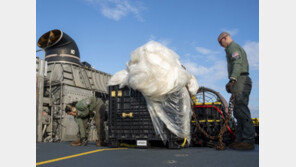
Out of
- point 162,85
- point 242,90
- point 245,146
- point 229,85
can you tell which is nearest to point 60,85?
point 162,85

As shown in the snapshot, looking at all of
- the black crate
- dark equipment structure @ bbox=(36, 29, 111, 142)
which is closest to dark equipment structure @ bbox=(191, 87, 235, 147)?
the black crate

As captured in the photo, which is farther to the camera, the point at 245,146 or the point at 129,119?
the point at 129,119

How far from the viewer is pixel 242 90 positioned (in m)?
3.87

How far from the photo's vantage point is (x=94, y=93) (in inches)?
363

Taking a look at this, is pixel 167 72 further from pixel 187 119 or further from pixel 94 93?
pixel 94 93

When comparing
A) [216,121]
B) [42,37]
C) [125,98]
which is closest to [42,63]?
[42,37]

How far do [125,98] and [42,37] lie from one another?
785 cm

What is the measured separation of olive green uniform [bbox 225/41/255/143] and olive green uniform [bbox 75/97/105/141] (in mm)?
2916

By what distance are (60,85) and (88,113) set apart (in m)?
3.39

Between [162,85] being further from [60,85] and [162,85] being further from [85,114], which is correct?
[60,85]

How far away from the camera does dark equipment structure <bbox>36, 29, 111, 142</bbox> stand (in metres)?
7.64

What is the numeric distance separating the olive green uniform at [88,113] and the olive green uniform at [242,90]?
2.92 meters

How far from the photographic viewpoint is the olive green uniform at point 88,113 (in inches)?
207

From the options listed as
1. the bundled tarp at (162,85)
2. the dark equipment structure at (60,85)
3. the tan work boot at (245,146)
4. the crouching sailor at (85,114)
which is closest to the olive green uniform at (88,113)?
the crouching sailor at (85,114)
